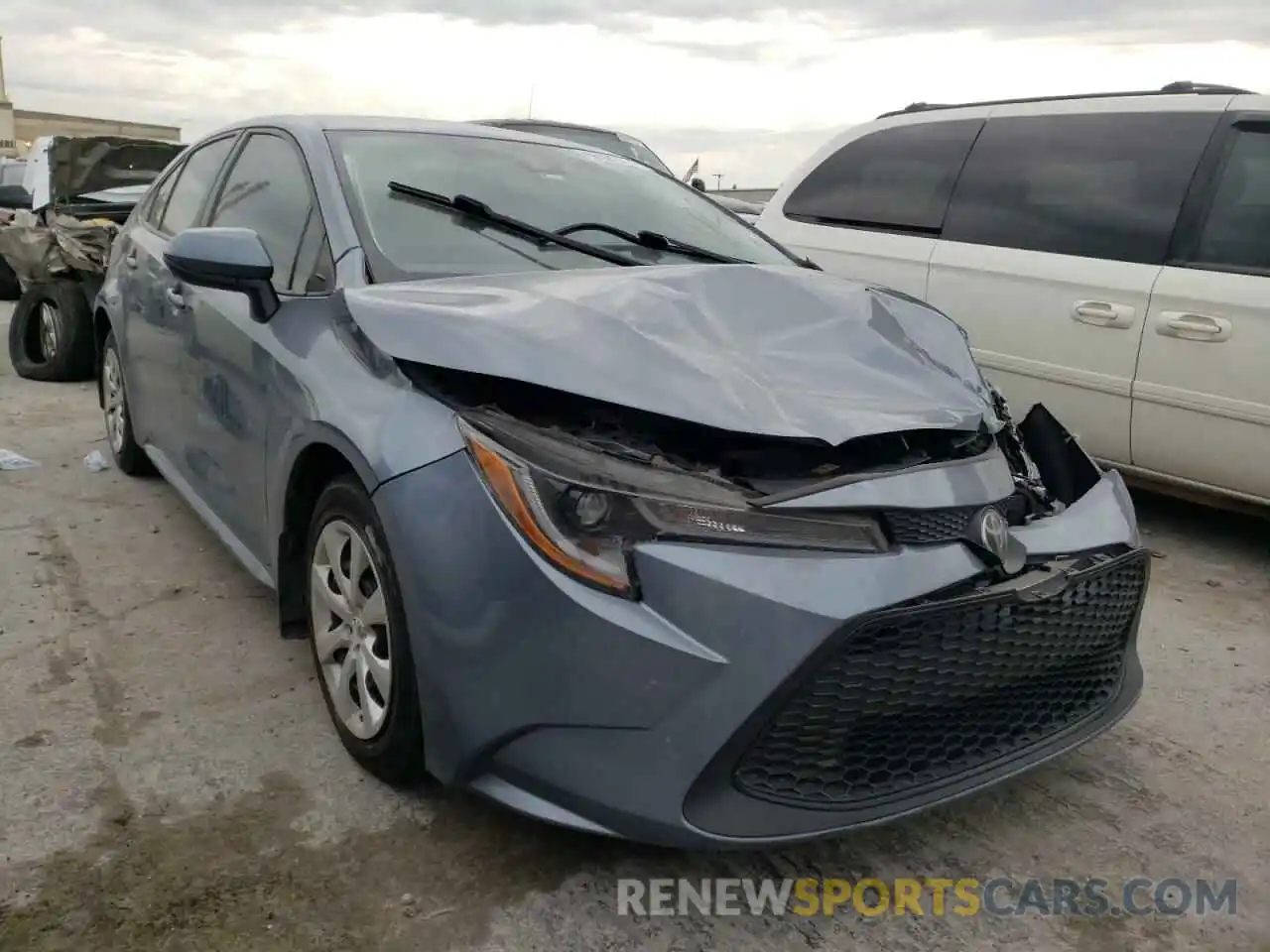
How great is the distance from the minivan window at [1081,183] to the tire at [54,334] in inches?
205

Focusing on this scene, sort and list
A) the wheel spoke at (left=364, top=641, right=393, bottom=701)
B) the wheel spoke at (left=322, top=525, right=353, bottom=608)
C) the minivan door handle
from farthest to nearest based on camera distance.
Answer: the minivan door handle, the wheel spoke at (left=322, top=525, right=353, bottom=608), the wheel spoke at (left=364, top=641, right=393, bottom=701)

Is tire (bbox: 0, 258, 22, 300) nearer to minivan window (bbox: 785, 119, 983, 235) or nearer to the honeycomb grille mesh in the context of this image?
minivan window (bbox: 785, 119, 983, 235)

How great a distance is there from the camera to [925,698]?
1.96 meters

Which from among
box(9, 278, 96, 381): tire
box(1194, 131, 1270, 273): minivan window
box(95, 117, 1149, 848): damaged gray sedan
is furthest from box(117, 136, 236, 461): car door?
box(1194, 131, 1270, 273): minivan window

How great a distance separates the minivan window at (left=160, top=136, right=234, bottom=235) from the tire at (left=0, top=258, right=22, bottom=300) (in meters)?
8.88

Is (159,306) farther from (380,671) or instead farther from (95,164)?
(95,164)

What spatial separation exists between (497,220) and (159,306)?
1482 mm

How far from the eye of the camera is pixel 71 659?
303cm

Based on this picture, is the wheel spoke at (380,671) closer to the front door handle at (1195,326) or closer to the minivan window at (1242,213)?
the front door handle at (1195,326)

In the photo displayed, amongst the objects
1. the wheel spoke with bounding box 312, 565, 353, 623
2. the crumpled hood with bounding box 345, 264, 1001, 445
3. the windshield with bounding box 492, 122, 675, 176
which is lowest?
the wheel spoke with bounding box 312, 565, 353, 623

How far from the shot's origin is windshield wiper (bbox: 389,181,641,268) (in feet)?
9.53

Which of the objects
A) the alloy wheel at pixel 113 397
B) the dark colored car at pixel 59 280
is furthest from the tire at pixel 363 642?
the dark colored car at pixel 59 280

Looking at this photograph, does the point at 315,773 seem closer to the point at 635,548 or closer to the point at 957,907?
the point at 635,548

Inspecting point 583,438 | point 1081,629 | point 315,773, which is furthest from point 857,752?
point 315,773
